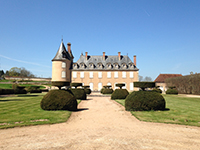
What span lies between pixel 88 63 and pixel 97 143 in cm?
3327

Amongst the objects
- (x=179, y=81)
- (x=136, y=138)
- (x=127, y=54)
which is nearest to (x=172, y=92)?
(x=179, y=81)

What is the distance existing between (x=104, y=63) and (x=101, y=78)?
4.20m

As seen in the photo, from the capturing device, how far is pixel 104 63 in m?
36.8

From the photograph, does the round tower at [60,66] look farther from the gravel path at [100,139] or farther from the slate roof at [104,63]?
the gravel path at [100,139]

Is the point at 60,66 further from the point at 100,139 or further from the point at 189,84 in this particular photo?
the point at 100,139

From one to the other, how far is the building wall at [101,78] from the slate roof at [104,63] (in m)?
1.08

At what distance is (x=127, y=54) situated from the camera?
3850 cm

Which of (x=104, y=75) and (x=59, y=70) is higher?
(x=59, y=70)

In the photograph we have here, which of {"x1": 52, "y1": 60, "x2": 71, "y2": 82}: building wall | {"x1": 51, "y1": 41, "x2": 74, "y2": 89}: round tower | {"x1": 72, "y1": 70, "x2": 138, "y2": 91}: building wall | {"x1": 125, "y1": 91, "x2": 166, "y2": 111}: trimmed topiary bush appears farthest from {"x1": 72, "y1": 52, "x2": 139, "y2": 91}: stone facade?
{"x1": 125, "y1": 91, "x2": 166, "y2": 111}: trimmed topiary bush

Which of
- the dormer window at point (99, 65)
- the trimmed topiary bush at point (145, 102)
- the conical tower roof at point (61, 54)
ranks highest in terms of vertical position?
the conical tower roof at point (61, 54)

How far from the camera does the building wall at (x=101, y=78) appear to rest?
35.1m

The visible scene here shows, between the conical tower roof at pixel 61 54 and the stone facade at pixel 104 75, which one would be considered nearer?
the conical tower roof at pixel 61 54

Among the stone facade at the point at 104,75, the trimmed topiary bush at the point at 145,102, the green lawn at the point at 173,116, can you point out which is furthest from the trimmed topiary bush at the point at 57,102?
the stone facade at the point at 104,75

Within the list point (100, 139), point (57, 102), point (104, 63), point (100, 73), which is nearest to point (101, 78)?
point (100, 73)
